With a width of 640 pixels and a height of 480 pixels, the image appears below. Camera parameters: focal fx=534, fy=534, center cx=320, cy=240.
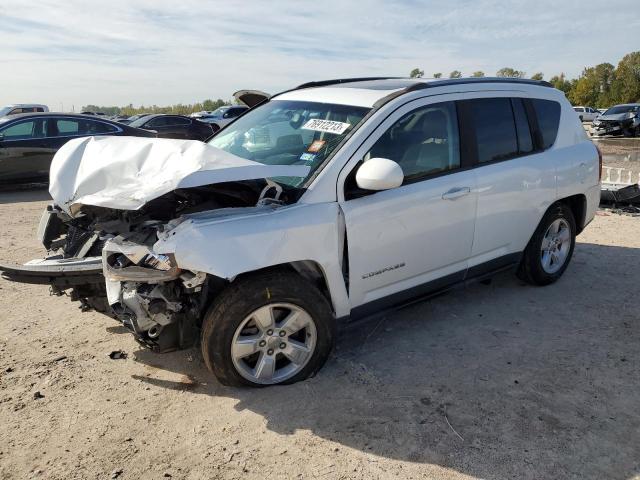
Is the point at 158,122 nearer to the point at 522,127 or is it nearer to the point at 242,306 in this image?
the point at 522,127

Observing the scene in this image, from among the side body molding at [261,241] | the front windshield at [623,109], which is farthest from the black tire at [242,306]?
the front windshield at [623,109]

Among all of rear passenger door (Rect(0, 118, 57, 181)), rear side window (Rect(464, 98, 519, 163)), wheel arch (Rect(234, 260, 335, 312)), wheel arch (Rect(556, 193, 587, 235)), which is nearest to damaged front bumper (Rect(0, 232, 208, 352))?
wheel arch (Rect(234, 260, 335, 312))

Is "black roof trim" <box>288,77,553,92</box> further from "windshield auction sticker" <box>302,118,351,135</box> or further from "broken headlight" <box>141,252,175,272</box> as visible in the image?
"broken headlight" <box>141,252,175,272</box>

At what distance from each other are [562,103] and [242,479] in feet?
14.3

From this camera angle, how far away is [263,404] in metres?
3.16

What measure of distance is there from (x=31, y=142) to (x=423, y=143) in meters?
9.19

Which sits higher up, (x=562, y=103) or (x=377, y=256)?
(x=562, y=103)

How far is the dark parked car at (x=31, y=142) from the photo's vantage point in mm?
10219

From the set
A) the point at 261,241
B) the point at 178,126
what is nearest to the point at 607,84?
the point at 178,126

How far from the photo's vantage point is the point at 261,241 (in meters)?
3.00

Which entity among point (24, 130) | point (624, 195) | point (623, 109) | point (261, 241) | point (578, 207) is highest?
point (623, 109)

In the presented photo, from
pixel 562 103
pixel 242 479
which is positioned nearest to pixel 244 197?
pixel 242 479

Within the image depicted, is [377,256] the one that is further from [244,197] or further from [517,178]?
[517,178]

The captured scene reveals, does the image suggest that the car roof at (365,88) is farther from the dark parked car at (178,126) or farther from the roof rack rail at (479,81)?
the dark parked car at (178,126)
